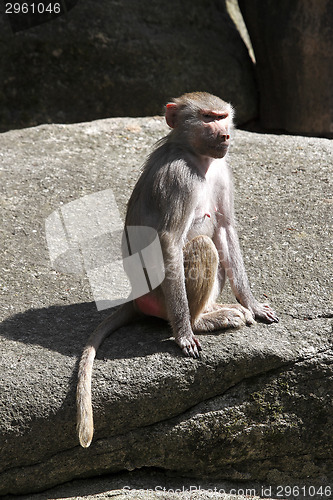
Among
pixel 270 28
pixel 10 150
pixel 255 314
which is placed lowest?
pixel 255 314

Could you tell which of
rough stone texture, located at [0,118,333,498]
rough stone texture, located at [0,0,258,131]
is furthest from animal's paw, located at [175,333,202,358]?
rough stone texture, located at [0,0,258,131]

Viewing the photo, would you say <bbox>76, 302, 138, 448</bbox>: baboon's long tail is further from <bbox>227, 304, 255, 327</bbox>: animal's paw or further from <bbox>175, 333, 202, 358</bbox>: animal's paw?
<bbox>227, 304, 255, 327</bbox>: animal's paw

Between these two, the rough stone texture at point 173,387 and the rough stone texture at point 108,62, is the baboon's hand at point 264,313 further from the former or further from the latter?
the rough stone texture at point 108,62

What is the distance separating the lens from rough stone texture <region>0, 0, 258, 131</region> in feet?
24.0

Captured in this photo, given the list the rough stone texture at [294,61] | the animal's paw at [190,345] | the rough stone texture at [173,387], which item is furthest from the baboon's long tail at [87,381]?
the rough stone texture at [294,61]

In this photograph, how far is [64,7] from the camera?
732 cm

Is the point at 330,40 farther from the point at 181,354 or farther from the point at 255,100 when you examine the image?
the point at 181,354

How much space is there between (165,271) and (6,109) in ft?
14.6

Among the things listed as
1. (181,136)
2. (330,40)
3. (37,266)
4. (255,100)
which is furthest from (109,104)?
(181,136)

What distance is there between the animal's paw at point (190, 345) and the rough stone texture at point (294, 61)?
468 centimetres

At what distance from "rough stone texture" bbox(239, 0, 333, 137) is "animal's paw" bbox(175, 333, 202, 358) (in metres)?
4.68

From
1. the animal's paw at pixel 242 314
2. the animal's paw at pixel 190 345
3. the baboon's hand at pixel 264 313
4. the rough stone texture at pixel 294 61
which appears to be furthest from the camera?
the rough stone texture at pixel 294 61

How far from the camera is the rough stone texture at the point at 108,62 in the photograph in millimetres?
7320

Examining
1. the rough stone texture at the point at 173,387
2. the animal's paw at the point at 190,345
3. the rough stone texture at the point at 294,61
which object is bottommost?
the rough stone texture at the point at 173,387
